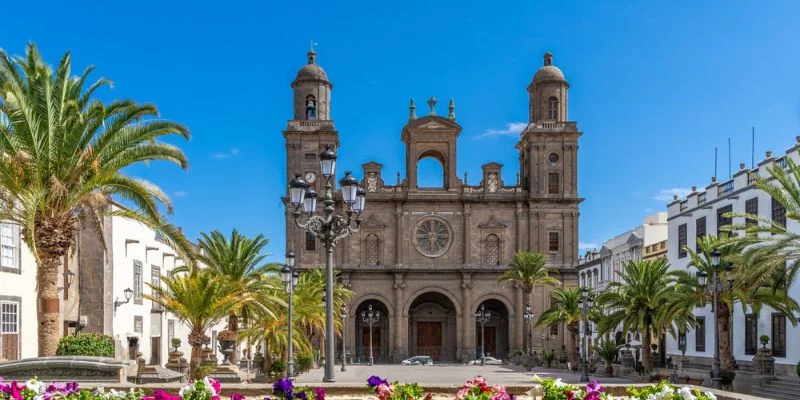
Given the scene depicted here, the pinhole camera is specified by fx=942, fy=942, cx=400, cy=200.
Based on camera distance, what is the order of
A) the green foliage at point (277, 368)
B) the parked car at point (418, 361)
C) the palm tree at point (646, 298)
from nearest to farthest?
the green foliage at point (277, 368) < the palm tree at point (646, 298) < the parked car at point (418, 361)

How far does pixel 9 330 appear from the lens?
1219 inches

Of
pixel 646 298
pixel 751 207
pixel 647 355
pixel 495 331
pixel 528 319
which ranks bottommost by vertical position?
pixel 495 331

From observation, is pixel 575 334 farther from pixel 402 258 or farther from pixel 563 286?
pixel 402 258

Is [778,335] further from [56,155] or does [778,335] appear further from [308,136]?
[308,136]

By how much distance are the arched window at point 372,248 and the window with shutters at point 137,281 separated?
25.9m

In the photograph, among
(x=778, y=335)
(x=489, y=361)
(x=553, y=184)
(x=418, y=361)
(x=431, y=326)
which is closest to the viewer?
(x=778, y=335)

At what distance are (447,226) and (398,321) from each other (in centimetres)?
786

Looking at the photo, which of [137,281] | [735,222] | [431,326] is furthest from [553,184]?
[137,281]

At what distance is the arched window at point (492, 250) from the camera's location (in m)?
69.4

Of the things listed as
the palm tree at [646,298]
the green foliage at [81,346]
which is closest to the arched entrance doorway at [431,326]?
the palm tree at [646,298]

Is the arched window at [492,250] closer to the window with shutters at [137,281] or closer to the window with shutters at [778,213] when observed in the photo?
the window with shutters at [137,281]

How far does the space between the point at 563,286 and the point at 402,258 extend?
11821 millimetres

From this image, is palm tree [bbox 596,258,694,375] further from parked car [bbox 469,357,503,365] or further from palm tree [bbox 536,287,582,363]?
parked car [bbox 469,357,503,365]

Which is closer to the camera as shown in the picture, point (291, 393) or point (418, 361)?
point (291, 393)
